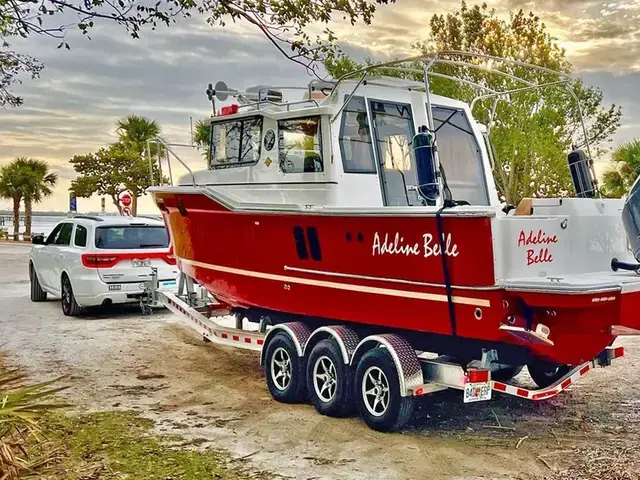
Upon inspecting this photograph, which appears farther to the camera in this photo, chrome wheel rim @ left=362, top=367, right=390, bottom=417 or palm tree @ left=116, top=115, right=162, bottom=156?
palm tree @ left=116, top=115, right=162, bottom=156

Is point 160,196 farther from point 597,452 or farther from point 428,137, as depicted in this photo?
point 597,452

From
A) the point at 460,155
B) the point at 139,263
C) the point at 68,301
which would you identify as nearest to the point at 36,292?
the point at 68,301

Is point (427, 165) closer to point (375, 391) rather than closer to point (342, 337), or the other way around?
point (342, 337)

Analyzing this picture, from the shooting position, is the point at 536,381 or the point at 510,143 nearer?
the point at 536,381

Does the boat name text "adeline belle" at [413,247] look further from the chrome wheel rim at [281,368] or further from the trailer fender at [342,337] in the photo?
the chrome wheel rim at [281,368]

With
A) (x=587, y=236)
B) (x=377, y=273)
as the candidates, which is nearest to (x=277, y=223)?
(x=377, y=273)

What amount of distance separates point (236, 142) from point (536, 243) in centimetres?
420

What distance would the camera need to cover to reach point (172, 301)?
9797 millimetres

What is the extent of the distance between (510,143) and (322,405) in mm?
21868

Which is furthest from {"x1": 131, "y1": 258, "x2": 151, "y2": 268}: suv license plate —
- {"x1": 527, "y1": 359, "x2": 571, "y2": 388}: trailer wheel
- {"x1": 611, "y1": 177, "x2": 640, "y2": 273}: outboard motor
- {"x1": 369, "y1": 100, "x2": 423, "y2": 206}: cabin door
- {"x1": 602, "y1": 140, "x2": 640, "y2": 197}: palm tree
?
{"x1": 602, "y1": 140, "x2": 640, "y2": 197}: palm tree

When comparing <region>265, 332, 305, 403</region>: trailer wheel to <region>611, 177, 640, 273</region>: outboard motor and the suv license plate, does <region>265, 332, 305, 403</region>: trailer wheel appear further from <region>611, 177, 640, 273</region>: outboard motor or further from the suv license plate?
the suv license plate

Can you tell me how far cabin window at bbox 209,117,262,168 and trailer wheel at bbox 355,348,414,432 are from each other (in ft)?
9.80

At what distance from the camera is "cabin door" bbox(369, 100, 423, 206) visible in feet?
25.0

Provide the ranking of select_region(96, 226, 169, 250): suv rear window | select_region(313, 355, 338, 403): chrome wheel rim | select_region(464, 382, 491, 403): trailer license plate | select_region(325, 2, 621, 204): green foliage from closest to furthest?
1. select_region(464, 382, 491, 403): trailer license plate
2. select_region(313, 355, 338, 403): chrome wheel rim
3. select_region(96, 226, 169, 250): suv rear window
4. select_region(325, 2, 621, 204): green foliage
